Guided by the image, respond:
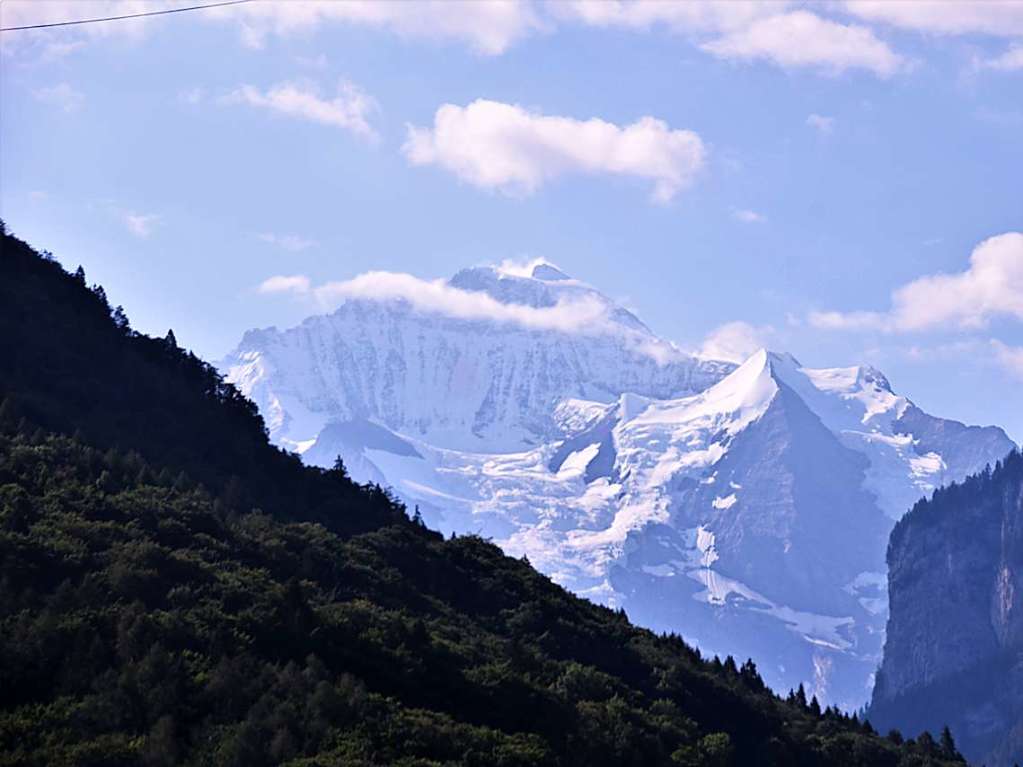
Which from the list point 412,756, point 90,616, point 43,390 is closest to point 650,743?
point 412,756

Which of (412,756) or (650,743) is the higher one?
(650,743)

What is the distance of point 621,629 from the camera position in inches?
4936

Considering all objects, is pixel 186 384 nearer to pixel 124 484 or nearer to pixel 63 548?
pixel 124 484

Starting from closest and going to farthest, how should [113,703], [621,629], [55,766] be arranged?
[55,766] → [113,703] → [621,629]

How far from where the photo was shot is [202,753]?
68688 mm

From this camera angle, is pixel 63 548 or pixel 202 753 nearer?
pixel 202 753

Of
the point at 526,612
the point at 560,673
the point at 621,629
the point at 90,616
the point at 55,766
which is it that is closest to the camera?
the point at 55,766

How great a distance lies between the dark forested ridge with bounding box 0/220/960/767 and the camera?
2889 inches

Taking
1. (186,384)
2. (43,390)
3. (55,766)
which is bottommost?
(55,766)

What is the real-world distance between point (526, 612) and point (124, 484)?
26.1 metres

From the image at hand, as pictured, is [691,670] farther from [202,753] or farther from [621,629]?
[202,753]

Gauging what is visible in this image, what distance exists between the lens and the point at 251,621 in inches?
3369

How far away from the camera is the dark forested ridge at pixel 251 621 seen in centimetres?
7338

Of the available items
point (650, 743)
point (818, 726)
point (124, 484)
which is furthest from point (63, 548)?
point (818, 726)
